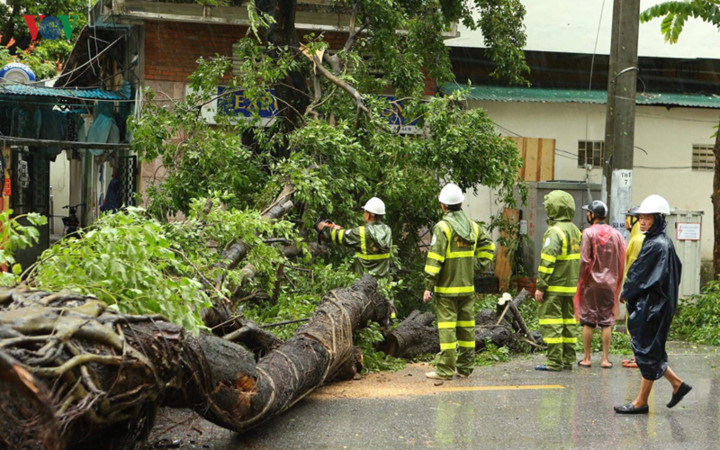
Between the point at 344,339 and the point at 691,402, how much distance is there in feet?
9.85

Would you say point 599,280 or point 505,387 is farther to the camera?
point 599,280

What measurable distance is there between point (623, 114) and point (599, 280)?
2908 millimetres

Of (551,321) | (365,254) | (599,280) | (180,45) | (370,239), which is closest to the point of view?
(551,321)

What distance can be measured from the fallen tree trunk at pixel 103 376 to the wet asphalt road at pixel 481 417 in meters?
0.58

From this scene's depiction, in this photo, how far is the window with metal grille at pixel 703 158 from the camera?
18031mm

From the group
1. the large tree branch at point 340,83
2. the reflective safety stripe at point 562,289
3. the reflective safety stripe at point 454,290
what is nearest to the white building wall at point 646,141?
the large tree branch at point 340,83

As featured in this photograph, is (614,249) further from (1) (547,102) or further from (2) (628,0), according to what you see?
(1) (547,102)

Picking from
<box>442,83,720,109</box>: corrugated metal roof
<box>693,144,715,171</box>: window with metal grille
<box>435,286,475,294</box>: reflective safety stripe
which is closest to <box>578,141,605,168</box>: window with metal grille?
<box>442,83,720,109</box>: corrugated metal roof

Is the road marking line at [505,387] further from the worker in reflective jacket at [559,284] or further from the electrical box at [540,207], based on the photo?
the electrical box at [540,207]

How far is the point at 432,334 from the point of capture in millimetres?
9461

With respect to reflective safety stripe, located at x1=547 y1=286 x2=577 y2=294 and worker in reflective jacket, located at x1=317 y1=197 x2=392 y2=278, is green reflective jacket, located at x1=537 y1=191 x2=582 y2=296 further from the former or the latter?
worker in reflective jacket, located at x1=317 y1=197 x2=392 y2=278

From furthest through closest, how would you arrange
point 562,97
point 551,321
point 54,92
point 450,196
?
1. point 562,97
2. point 54,92
3. point 551,321
4. point 450,196

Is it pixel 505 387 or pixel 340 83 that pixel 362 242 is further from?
pixel 505 387

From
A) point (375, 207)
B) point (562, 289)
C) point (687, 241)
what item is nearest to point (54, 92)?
point (375, 207)
